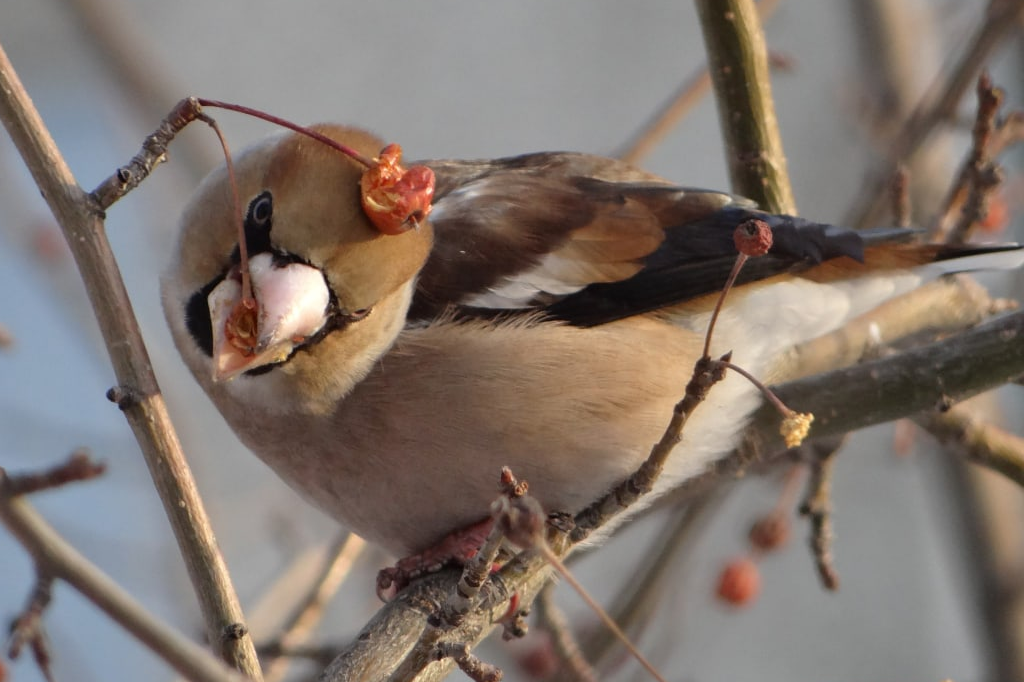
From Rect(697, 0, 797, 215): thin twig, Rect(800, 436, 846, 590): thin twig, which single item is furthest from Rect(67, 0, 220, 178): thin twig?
Rect(800, 436, 846, 590): thin twig

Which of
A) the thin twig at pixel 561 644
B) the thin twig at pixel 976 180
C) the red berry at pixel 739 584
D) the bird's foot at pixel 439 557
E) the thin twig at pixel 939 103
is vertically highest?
the thin twig at pixel 939 103

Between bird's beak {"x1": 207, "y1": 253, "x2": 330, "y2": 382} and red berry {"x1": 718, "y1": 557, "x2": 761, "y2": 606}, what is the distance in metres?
2.03

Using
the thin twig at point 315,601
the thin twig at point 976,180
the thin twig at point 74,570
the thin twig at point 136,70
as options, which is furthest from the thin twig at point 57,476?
the thin twig at point 136,70

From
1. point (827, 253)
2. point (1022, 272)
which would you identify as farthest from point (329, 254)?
point (1022, 272)

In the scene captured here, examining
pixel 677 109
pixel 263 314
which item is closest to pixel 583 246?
pixel 677 109

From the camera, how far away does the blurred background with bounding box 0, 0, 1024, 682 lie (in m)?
4.93

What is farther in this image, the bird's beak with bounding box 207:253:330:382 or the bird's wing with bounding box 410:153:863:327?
the bird's wing with bounding box 410:153:863:327

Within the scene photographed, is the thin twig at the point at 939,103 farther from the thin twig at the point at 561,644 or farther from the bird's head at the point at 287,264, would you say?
the bird's head at the point at 287,264

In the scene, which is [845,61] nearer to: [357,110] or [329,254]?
[357,110]

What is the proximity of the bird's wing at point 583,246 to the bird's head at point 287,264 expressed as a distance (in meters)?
0.22

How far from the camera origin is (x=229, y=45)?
935 cm

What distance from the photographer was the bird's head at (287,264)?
2.66 metres

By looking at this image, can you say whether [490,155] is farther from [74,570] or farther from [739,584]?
[74,570]

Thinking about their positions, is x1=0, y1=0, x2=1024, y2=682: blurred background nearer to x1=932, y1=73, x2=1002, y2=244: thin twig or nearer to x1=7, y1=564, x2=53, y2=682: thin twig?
x1=932, y1=73, x2=1002, y2=244: thin twig
